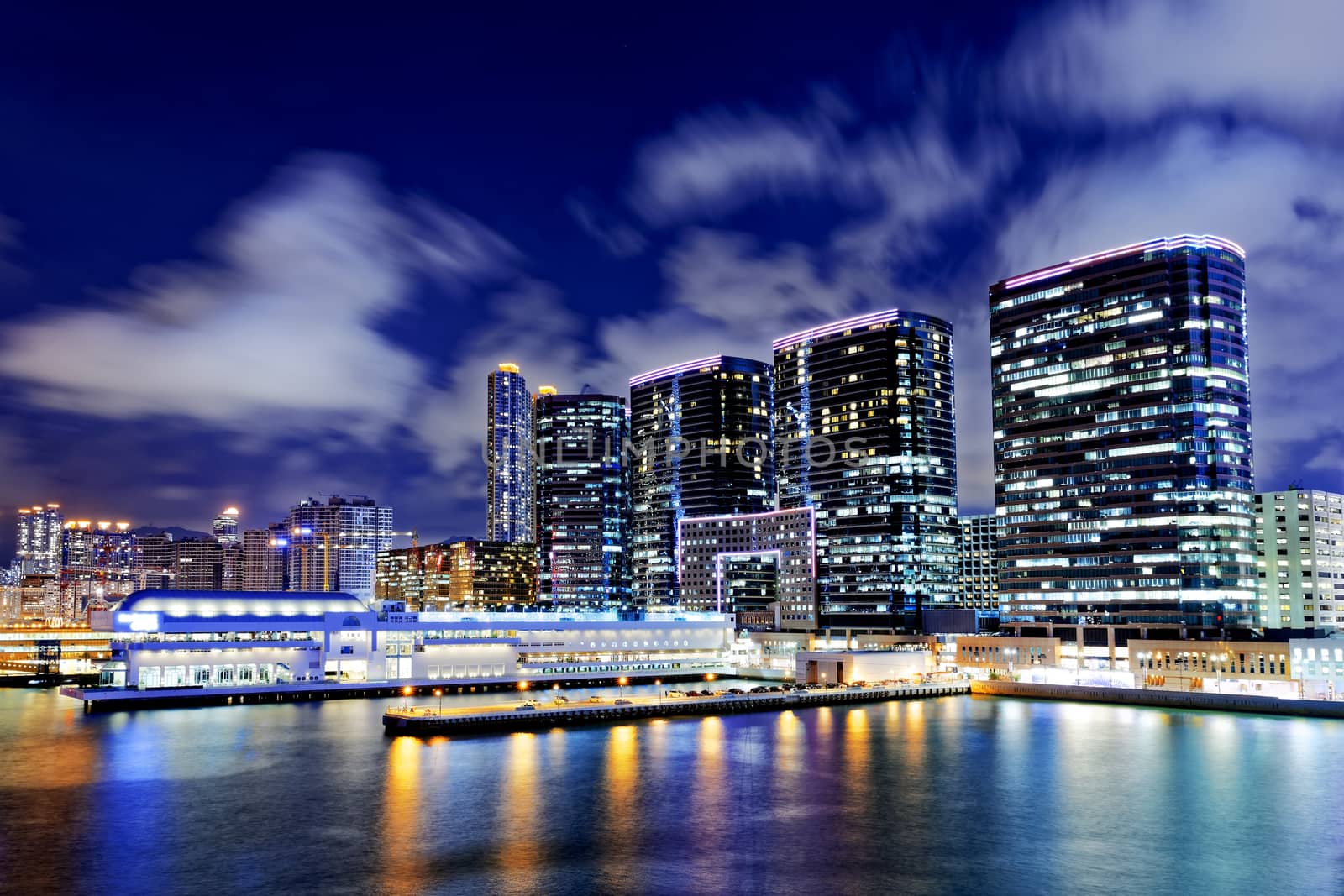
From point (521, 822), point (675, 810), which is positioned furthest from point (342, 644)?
point (675, 810)

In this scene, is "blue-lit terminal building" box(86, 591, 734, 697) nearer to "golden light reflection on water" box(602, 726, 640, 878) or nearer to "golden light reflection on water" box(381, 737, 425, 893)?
"golden light reflection on water" box(381, 737, 425, 893)

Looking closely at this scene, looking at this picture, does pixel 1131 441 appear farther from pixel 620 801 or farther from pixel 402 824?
pixel 402 824

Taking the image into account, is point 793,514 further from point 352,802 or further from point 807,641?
point 352,802

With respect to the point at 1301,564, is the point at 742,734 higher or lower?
lower

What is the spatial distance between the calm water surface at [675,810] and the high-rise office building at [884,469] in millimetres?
86361

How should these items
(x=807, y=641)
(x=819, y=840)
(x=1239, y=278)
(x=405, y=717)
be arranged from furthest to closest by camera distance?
(x=807, y=641), (x=1239, y=278), (x=405, y=717), (x=819, y=840)

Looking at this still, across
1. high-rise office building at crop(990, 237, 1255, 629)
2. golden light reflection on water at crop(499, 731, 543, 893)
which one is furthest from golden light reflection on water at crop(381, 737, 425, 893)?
high-rise office building at crop(990, 237, 1255, 629)

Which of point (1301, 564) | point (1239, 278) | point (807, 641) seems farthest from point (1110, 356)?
point (807, 641)

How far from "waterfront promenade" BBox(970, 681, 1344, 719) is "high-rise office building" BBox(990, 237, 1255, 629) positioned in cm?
2102

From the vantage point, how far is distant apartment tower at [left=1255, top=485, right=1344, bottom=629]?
147500 mm

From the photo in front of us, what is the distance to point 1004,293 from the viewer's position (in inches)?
5822

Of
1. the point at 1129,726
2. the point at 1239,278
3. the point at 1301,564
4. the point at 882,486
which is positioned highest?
the point at 1239,278

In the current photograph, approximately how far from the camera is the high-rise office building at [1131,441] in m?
127

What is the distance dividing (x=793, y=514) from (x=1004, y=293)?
195ft
